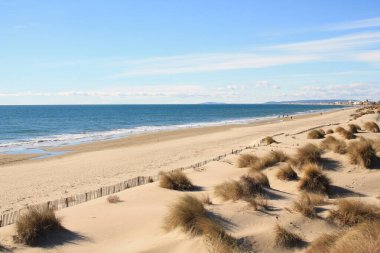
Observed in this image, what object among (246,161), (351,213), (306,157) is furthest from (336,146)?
(351,213)

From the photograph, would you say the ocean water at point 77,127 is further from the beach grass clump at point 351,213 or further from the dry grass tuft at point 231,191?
the beach grass clump at point 351,213

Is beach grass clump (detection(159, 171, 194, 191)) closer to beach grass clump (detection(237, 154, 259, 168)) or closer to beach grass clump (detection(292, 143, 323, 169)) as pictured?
beach grass clump (detection(237, 154, 259, 168))

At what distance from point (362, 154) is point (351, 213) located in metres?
7.95

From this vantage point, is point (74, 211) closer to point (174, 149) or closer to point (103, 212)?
point (103, 212)

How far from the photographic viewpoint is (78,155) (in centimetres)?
2778

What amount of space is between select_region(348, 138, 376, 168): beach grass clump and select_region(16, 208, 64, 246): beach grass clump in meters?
11.8

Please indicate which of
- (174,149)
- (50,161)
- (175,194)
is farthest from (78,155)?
(175,194)

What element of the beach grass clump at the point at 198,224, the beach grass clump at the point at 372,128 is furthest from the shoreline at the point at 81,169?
the beach grass clump at the point at 372,128

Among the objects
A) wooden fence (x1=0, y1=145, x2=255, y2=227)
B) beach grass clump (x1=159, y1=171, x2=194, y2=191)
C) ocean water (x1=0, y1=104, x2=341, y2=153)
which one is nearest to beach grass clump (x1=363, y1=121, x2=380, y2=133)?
wooden fence (x1=0, y1=145, x2=255, y2=227)

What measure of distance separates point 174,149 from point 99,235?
21.7 meters

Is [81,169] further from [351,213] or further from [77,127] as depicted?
[77,127]

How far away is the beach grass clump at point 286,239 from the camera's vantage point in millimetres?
7223

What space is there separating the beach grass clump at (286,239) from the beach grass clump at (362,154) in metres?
8.95

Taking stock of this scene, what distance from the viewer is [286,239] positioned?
23.9ft
